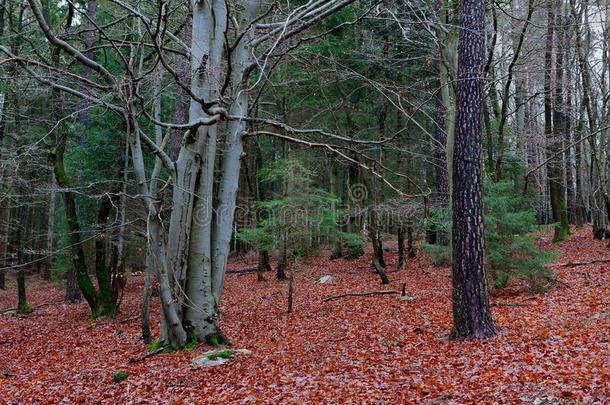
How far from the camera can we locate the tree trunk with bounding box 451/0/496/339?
655cm

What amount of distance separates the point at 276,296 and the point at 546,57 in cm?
1233

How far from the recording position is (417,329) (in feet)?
25.4

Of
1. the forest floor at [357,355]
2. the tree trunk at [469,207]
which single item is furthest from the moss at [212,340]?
the tree trunk at [469,207]

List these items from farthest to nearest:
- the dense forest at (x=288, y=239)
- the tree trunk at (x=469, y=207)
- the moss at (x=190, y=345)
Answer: the moss at (x=190, y=345) → the tree trunk at (x=469, y=207) → the dense forest at (x=288, y=239)

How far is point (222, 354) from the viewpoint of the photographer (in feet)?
23.3

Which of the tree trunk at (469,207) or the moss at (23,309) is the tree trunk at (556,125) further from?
the moss at (23,309)

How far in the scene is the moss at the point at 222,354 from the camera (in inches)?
275

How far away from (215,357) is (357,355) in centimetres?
218

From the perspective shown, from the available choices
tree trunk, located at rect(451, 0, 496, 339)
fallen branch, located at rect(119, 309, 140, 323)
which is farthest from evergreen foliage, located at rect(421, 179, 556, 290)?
fallen branch, located at rect(119, 309, 140, 323)

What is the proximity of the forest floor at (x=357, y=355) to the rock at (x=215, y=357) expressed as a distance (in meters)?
0.13

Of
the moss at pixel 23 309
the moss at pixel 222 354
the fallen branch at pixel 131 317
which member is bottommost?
the moss at pixel 23 309

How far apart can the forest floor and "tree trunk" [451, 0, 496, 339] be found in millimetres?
418

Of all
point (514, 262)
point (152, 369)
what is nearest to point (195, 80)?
point (152, 369)

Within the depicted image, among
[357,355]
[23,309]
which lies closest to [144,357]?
[357,355]
